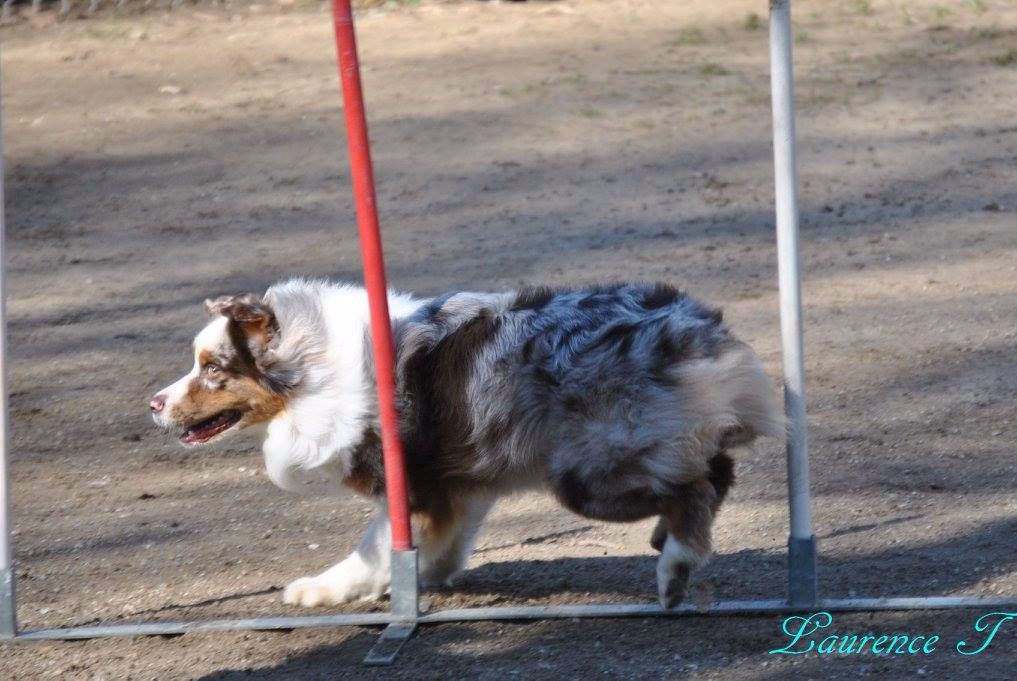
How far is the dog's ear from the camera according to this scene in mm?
4918

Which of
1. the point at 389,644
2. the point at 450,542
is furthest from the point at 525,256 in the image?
the point at 389,644

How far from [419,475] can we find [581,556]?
1.00 m

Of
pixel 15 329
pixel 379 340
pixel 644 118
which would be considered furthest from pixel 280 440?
pixel 644 118

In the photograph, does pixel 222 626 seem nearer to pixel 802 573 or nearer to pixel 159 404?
pixel 159 404

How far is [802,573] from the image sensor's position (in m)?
4.75

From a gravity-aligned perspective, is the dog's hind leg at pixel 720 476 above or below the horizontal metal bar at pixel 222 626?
above

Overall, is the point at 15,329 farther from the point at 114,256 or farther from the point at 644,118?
the point at 644,118

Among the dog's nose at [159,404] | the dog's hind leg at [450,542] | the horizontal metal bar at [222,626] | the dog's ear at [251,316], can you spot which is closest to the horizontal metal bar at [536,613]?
the horizontal metal bar at [222,626]

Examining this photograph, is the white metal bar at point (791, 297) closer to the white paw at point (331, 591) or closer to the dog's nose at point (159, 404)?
the white paw at point (331, 591)

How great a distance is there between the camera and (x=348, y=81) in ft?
14.6

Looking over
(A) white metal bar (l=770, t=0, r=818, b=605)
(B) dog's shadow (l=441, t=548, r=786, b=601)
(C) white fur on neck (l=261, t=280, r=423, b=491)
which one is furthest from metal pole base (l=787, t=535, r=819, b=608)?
(C) white fur on neck (l=261, t=280, r=423, b=491)

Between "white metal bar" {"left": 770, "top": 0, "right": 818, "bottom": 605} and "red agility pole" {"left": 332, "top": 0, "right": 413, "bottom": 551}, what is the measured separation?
129cm

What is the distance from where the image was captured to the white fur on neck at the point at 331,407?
494 centimetres

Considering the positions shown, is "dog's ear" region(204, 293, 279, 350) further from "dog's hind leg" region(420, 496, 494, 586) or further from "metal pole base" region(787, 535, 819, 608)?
"metal pole base" region(787, 535, 819, 608)
